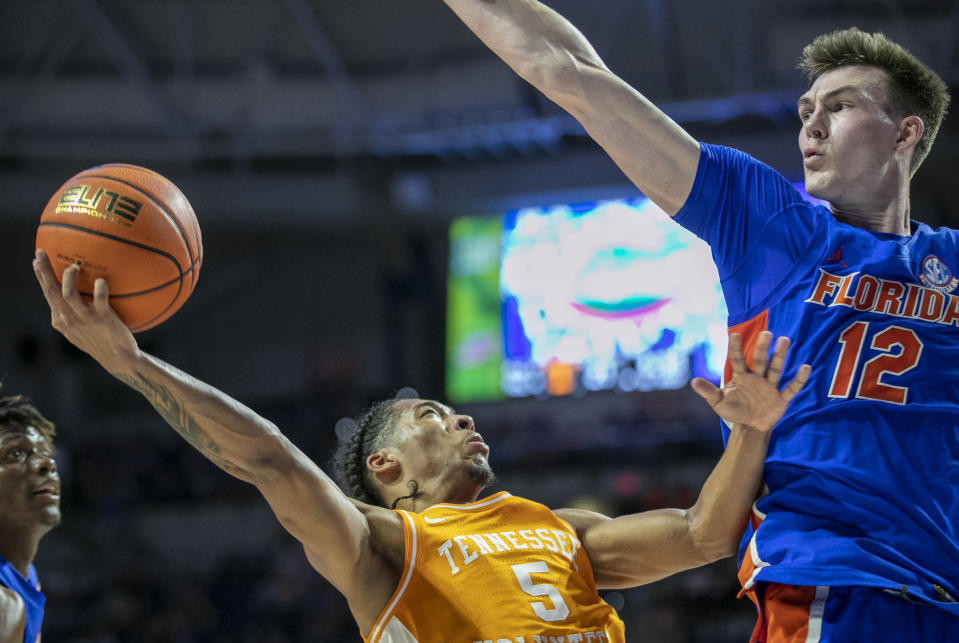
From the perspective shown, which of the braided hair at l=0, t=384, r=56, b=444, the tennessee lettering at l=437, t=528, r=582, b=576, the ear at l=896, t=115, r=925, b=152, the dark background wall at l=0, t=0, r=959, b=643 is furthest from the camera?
the dark background wall at l=0, t=0, r=959, b=643

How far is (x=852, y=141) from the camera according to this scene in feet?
7.76

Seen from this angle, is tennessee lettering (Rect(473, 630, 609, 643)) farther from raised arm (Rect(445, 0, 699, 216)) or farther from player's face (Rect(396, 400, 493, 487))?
raised arm (Rect(445, 0, 699, 216))

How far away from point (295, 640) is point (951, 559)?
10654 mm

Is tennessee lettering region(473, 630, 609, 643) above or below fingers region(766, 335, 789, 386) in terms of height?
below

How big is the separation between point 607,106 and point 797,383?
0.77 m

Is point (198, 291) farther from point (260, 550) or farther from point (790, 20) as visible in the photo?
point (790, 20)

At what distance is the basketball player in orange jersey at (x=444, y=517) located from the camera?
234cm

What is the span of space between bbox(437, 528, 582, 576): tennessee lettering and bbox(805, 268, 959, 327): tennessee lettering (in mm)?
1186

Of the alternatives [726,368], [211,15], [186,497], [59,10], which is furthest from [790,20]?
[726,368]

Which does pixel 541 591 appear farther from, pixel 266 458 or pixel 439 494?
pixel 266 458

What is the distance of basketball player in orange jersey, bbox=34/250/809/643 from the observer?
234cm

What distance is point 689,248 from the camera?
13883 mm

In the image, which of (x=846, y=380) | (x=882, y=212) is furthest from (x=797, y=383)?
(x=882, y=212)

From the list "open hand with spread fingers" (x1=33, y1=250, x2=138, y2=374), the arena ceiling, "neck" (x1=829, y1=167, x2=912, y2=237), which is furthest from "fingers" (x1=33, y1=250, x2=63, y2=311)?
the arena ceiling
